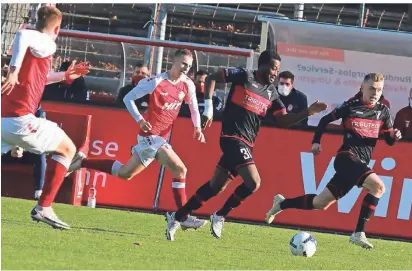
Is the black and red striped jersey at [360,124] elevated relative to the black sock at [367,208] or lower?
elevated

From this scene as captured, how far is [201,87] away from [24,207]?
14.0 ft

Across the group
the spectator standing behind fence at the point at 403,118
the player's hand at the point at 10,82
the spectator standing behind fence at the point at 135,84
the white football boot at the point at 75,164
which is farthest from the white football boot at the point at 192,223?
the spectator standing behind fence at the point at 403,118

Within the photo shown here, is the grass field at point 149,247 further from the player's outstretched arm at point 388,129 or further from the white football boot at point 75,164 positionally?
the player's outstretched arm at point 388,129

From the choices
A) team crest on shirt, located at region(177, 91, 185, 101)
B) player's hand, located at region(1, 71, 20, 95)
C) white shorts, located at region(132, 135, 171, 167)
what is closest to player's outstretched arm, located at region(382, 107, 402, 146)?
team crest on shirt, located at region(177, 91, 185, 101)

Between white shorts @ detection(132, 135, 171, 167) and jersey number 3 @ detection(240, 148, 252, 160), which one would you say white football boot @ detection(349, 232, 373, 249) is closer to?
jersey number 3 @ detection(240, 148, 252, 160)

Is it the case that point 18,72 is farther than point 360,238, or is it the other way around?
point 360,238

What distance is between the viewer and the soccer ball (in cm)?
1226

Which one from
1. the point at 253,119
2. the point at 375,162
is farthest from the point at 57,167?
the point at 375,162

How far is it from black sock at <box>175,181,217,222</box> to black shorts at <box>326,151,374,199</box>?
1586mm

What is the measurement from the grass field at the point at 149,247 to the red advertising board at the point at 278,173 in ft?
2.75

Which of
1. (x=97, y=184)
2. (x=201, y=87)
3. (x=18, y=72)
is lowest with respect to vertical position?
(x=97, y=184)

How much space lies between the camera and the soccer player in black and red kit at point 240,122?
1317 centimetres

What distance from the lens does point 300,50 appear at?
18844mm

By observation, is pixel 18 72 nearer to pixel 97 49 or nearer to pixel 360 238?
pixel 360 238
